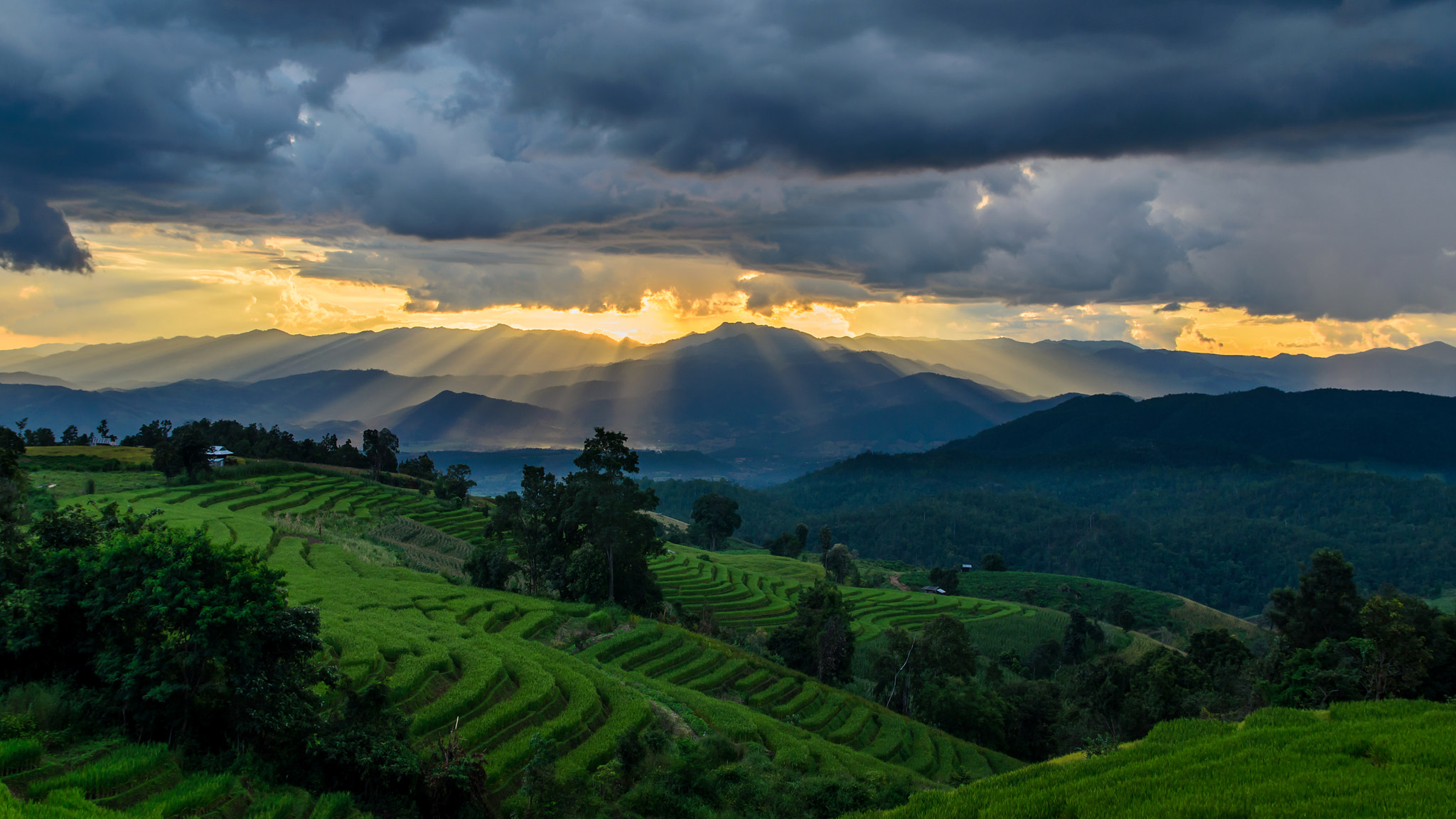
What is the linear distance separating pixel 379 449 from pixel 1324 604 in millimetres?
96640

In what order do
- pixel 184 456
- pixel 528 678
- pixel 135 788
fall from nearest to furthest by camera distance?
pixel 135 788 → pixel 528 678 → pixel 184 456

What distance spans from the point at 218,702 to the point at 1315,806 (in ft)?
70.6

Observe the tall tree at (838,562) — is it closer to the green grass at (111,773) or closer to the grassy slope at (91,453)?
the grassy slope at (91,453)

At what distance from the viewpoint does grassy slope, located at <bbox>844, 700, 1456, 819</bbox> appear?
43.1 feet

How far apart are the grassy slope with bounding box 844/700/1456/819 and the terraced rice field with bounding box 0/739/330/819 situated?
1162 centimetres

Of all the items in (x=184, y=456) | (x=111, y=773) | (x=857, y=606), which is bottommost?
(x=857, y=606)

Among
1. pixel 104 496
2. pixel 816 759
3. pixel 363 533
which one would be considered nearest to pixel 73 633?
pixel 816 759

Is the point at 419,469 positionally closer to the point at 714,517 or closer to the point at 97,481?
the point at 97,481

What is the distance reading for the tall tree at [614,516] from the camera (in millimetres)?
49219

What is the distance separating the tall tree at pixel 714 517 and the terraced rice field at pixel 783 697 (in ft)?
317

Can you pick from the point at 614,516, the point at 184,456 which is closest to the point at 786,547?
the point at 614,516

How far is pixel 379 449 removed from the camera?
99125 millimetres

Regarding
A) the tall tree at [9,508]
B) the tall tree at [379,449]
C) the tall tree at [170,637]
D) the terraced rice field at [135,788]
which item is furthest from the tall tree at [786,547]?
the terraced rice field at [135,788]

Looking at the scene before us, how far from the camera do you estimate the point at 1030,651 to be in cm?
9156
